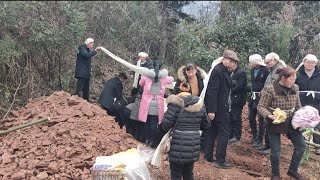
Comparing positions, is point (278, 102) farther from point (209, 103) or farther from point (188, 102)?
point (188, 102)

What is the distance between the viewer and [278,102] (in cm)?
585

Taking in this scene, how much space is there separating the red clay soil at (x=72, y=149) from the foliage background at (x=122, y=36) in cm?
146

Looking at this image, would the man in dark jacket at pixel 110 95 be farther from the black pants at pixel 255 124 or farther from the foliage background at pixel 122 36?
the black pants at pixel 255 124

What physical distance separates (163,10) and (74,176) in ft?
28.5

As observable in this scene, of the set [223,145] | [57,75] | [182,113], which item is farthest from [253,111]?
[57,75]

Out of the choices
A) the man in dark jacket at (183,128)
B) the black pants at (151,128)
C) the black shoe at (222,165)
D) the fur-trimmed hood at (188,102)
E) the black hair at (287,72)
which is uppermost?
the black hair at (287,72)

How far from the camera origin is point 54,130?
657cm

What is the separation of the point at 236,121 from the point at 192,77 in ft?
5.48

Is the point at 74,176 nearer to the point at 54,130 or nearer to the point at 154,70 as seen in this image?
the point at 54,130

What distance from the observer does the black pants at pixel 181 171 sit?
17.7 ft

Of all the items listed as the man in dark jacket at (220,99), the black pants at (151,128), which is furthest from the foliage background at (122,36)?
the man in dark jacket at (220,99)

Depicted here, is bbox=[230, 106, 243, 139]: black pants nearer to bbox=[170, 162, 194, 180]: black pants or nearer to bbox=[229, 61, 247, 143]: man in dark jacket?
bbox=[229, 61, 247, 143]: man in dark jacket

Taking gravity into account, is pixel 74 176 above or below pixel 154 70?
below

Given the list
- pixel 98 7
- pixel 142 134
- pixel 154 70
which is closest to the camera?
pixel 154 70
